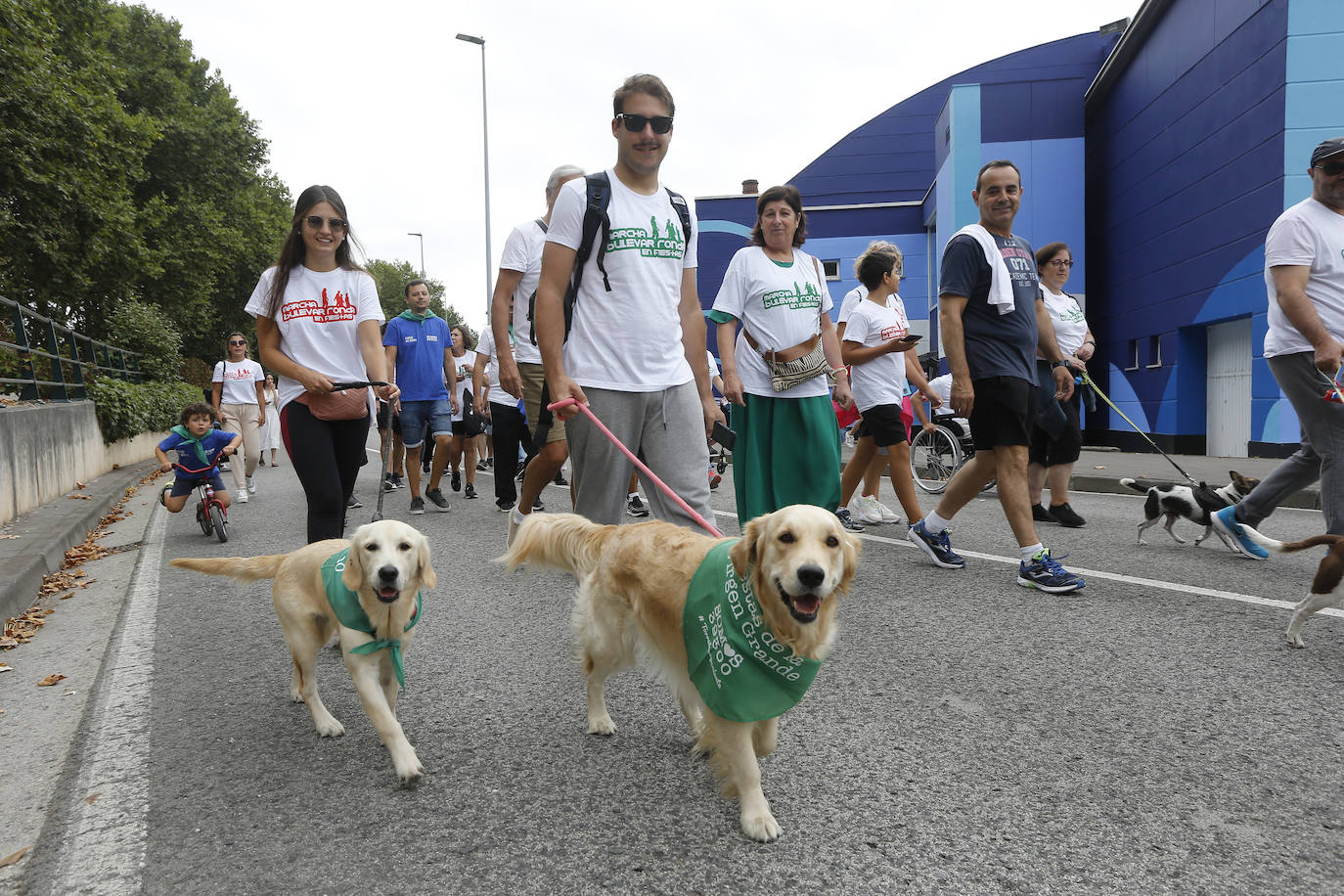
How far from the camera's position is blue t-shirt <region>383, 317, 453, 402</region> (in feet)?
27.8

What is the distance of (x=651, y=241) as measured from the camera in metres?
3.41

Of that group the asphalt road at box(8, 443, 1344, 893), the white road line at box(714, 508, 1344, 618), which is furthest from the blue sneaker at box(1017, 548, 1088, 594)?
the white road line at box(714, 508, 1344, 618)

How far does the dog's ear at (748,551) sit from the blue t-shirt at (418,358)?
6.75m

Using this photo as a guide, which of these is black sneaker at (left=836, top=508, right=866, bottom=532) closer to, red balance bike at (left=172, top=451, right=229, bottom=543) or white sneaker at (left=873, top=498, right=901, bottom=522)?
white sneaker at (left=873, top=498, right=901, bottom=522)

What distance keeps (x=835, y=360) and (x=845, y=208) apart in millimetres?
22394

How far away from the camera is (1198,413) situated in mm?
15664

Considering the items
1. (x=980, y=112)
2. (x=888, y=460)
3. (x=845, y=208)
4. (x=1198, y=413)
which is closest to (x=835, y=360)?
(x=888, y=460)

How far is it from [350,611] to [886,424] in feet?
15.0

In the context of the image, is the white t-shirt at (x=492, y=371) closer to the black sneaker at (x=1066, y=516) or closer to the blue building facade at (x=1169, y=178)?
the black sneaker at (x=1066, y=516)

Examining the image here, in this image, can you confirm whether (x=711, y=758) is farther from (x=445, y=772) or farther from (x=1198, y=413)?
(x=1198, y=413)

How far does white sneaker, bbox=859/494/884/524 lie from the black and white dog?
203 centimetres

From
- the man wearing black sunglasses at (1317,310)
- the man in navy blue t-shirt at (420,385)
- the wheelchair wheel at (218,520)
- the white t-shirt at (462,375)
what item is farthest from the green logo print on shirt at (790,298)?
the white t-shirt at (462,375)

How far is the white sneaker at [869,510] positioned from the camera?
7.39m

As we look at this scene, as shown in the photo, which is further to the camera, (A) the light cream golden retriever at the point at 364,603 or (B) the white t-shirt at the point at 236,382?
(B) the white t-shirt at the point at 236,382
